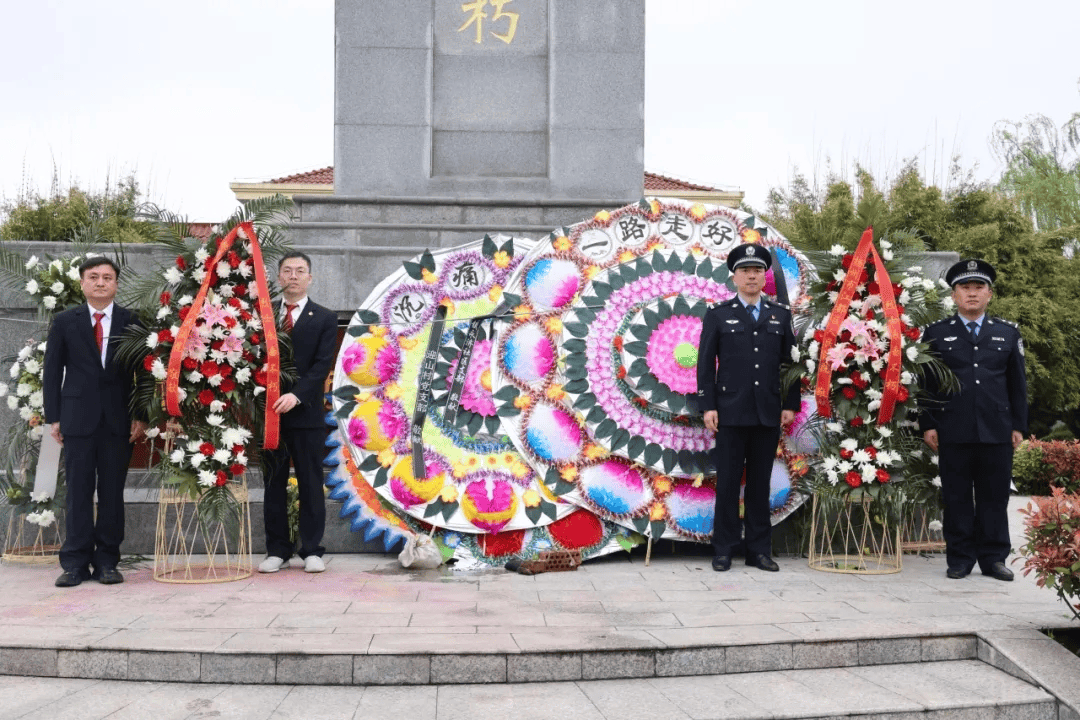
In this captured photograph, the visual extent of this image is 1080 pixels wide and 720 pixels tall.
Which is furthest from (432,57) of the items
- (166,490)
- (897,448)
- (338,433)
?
(897,448)

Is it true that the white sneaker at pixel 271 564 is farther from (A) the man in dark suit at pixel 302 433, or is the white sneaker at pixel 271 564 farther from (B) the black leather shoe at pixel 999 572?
(B) the black leather shoe at pixel 999 572

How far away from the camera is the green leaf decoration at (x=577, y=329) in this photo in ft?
21.8

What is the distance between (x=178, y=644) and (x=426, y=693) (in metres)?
1.09

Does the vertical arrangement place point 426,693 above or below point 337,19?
below

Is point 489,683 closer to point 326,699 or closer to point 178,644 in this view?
point 326,699

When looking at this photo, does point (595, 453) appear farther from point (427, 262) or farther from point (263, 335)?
point (263, 335)

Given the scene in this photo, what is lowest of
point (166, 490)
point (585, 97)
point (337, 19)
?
point (166, 490)

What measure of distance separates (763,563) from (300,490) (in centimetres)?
284

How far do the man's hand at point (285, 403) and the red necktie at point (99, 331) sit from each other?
1.03 metres

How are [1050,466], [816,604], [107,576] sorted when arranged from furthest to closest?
[1050,466], [107,576], [816,604]

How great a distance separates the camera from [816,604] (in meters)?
5.23

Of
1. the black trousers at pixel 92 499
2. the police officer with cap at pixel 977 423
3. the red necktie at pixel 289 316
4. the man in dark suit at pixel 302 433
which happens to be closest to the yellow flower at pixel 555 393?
the man in dark suit at pixel 302 433

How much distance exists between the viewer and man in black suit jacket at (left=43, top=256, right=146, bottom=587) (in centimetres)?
581

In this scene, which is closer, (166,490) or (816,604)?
(816,604)
